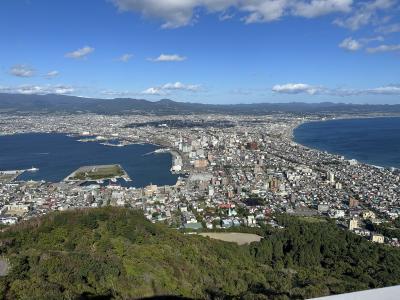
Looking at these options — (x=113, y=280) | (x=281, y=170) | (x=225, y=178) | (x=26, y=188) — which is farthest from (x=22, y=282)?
(x=281, y=170)

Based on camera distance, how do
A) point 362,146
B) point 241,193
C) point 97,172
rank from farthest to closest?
point 362,146 < point 97,172 < point 241,193

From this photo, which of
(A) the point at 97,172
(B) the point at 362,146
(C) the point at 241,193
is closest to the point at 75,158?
(A) the point at 97,172

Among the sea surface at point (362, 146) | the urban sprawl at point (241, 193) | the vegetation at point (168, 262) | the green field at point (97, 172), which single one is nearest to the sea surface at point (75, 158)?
the green field at point (97, 172)

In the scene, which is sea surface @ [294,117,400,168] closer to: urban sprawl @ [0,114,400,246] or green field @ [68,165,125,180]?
urban sprawl @ [0,114,400,246]

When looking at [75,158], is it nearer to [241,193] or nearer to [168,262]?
[241,193]

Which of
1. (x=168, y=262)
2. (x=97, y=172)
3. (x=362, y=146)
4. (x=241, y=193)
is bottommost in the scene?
(x=241, y=193)

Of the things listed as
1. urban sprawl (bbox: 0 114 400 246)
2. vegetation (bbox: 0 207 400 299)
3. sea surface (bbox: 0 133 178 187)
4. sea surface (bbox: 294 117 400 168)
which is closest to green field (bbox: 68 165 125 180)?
sea surface (bbox: 0 133 178 187)
